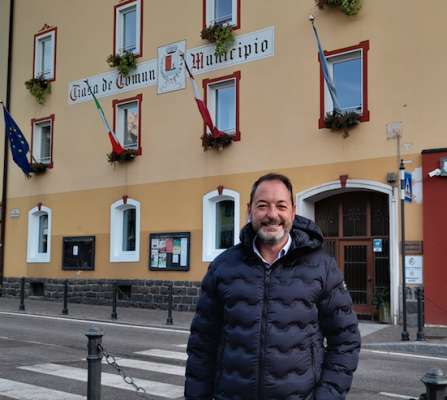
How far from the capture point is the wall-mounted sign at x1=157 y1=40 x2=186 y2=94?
19.2m

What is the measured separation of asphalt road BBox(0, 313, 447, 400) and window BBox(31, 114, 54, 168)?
1044 centimetres

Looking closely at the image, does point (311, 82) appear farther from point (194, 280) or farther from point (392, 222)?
point (194, 280)

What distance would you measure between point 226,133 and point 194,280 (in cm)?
408

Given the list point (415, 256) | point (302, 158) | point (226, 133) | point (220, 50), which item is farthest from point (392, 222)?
point (220, 50)

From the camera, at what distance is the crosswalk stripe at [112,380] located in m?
7.70

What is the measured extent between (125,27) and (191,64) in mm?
3656

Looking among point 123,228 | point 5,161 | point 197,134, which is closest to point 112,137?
point 123,228

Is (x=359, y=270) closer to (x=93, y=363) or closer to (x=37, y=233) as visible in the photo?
(x=93, y=363)

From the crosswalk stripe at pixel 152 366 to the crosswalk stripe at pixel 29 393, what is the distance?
1.77 meters

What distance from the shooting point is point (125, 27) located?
21.3 meters

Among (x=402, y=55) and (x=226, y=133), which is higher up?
(x=402, y=55)

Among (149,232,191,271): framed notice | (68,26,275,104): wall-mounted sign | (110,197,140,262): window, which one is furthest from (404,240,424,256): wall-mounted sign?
(110,197,140,262): window

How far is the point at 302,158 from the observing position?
16250 millimetres

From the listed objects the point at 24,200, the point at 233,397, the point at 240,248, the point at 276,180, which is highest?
the point at 24,200
